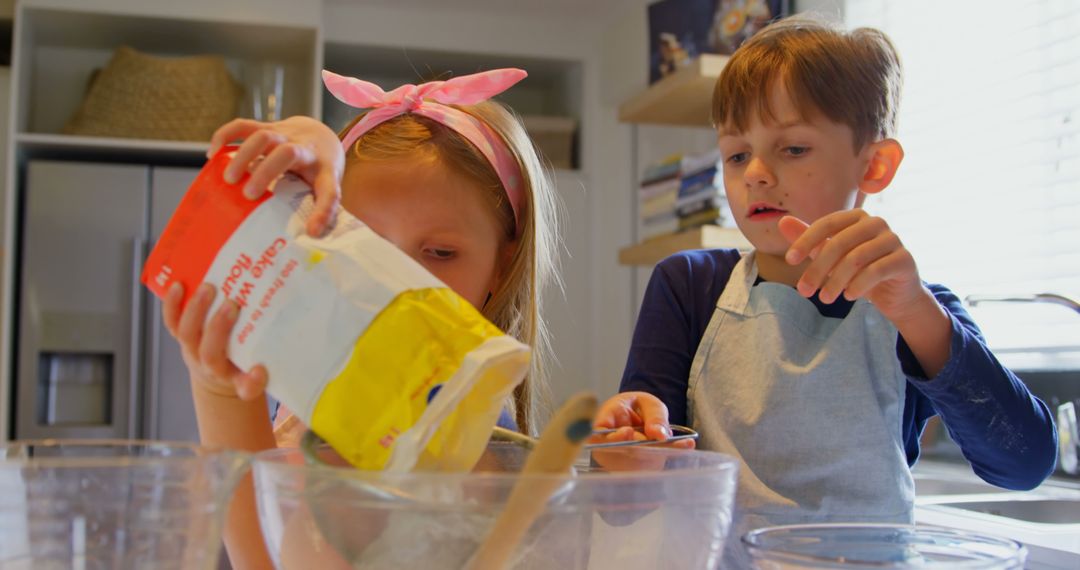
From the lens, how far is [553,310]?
3373 millimetres

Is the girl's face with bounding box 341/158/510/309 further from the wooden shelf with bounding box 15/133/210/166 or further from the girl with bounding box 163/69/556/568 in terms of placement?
the wooden shelf with bounding box 15/133/210/166

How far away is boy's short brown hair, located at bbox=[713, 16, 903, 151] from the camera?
103 cm

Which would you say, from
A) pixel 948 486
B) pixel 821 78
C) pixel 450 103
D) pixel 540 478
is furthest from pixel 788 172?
pixel 948 486

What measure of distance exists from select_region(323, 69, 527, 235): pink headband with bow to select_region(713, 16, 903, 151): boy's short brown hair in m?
0.25

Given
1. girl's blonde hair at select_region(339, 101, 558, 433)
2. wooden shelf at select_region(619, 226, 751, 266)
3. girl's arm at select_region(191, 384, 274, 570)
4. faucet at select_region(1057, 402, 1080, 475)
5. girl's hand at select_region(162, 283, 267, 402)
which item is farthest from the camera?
wooden shelf at select_region(619, 226, 751, 266)

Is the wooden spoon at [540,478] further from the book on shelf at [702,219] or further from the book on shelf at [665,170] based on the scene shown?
the book on shelf at [665,170]

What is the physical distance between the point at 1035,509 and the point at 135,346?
7.66 feet

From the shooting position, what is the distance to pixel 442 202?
3.01 feet

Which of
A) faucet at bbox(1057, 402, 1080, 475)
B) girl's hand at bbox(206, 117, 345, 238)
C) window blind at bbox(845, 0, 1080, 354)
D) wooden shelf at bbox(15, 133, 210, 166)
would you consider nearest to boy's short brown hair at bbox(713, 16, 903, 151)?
girl's hand at bbox(206, 117, 345, 238)

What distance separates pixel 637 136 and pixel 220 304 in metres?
3.10

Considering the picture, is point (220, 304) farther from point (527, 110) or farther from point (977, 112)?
point (527, 110)

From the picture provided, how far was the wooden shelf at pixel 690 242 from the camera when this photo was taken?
2.22m

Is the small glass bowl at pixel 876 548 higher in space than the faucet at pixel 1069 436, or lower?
higher

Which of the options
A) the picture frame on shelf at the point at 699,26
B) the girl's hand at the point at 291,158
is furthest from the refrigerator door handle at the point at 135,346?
the girl's hand at the point at 291,158
